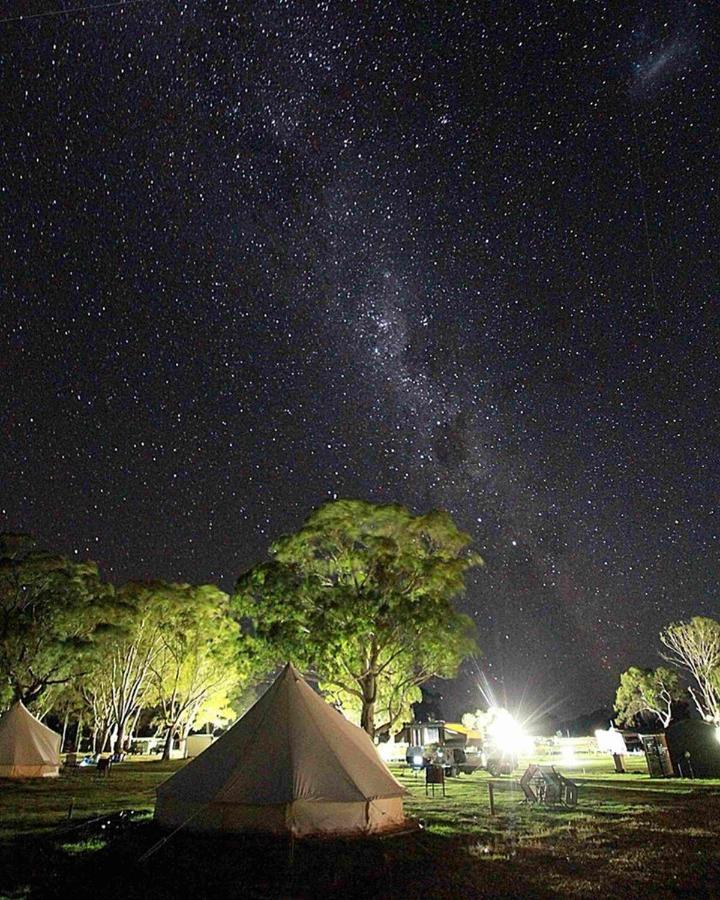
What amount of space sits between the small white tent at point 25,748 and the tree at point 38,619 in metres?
5.75

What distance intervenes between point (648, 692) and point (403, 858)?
6581 centimetres

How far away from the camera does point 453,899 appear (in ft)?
26.2

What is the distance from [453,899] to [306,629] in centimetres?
1944

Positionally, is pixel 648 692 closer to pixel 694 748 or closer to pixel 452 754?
pixel 452 754

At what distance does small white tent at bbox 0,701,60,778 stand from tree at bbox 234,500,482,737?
9.73m

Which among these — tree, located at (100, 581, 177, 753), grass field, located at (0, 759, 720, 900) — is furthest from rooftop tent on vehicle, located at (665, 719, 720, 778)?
tree, located at (100, 581, 177, 753)

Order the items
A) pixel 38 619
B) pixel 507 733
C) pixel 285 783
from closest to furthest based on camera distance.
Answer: pixel 285 783 → pixel 38 619 → pixel 507 733

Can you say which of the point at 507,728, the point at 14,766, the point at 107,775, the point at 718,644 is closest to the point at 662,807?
the point at 107,775

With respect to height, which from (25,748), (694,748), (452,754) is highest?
(25,748)

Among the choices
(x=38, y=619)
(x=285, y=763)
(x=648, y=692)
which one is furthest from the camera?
(x=648, y=692)

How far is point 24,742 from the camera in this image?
26844 mm

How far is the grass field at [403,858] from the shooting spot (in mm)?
8531

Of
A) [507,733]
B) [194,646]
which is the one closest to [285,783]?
[194,646]

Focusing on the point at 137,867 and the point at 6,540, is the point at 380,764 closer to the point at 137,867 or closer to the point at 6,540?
the point at 137,867
